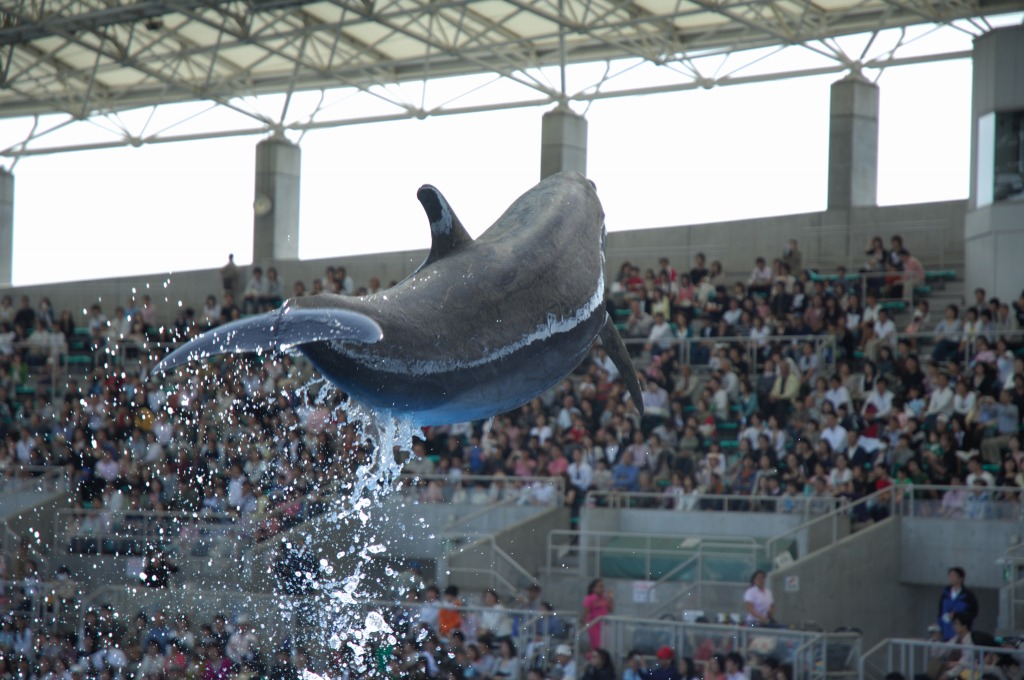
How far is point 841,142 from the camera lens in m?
26.8

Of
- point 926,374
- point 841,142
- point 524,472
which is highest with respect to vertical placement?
point 841,142

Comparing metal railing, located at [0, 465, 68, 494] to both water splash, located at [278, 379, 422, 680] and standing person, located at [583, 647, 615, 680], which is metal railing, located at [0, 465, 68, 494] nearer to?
water splash, located at [278, 379, 422, 680]

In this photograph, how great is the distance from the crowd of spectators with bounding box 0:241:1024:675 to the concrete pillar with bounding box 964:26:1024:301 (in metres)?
1.51

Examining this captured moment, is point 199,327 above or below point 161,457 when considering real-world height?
above

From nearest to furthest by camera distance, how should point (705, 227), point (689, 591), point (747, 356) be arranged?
1. point (689, 591)
2. point (747, 356)
3. point (705, 227)

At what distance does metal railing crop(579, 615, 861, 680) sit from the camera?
13570 millimetres

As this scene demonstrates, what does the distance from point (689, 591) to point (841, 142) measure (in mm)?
12908

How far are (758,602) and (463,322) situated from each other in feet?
36.0

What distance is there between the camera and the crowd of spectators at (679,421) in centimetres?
1783

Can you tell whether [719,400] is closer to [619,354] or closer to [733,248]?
[733,248]

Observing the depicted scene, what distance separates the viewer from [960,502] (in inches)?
667

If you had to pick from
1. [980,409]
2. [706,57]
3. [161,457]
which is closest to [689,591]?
[980,409]

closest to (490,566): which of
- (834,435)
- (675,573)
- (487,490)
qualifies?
(487,490)

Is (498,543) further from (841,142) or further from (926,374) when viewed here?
(841,142)
